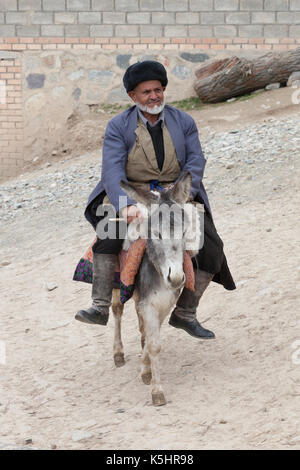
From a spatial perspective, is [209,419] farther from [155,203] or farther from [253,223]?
[253,223]

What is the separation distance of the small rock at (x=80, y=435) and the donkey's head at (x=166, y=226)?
987 millimetres

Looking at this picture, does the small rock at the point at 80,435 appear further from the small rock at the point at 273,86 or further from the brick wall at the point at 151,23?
the brick wall at the point at 151,23

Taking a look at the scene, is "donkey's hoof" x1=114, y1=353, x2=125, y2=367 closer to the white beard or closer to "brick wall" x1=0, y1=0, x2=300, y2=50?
the white beard

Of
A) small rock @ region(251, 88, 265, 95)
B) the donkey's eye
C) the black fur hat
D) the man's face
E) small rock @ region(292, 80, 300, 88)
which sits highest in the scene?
the black fur hat

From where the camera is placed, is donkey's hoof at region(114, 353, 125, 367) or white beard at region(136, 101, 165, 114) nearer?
white beard at region(136, 101, 165, 114)

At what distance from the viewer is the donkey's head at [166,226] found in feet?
13.5

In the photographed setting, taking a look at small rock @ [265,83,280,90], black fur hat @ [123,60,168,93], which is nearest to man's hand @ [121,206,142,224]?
black fur hat @ [123,60,168,93]

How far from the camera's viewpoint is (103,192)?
16.1 feet

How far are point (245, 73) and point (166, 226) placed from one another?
8.78 meters

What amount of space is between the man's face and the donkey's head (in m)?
0.68

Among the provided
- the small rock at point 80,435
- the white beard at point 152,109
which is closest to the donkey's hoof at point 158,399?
the small rock at point 80,435

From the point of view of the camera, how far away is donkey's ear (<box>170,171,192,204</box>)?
4.32 meters

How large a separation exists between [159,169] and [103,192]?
0.42 metres

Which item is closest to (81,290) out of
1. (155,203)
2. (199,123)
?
(155,203)
